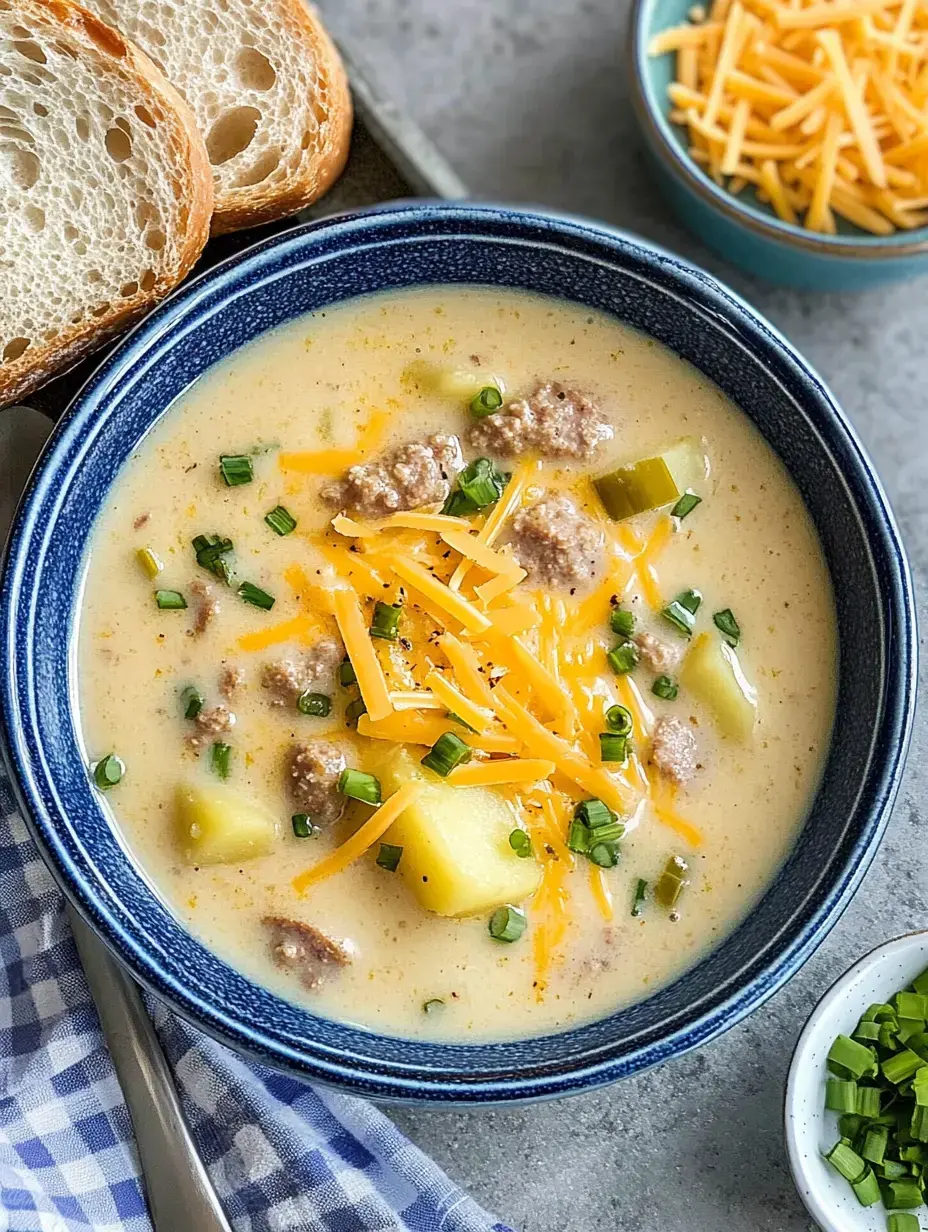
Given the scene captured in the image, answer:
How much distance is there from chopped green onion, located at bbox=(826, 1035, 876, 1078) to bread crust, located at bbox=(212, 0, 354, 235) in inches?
76.6

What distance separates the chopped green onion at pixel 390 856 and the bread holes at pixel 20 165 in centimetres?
143

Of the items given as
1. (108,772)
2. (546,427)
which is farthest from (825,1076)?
(108,772)

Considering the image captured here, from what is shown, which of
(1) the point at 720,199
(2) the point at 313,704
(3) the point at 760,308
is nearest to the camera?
(2) the point at 313,704

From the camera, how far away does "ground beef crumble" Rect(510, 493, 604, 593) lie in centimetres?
243

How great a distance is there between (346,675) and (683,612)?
63cm

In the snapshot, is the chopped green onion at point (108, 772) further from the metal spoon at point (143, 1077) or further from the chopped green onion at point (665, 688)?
the chopped green onion at point (665, 688)

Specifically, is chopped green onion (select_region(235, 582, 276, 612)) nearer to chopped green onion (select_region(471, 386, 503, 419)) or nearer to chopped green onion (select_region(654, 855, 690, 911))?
→ chopped green onion (select_region(471, 386, 503, 419))

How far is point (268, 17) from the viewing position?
265cm

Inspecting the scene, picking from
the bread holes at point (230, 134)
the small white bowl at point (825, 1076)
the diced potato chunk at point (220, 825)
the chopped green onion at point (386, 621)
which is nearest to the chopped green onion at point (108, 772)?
the diced potato chunk at point (220, 825)

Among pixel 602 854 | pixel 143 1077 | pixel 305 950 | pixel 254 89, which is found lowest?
pixel 143 1077

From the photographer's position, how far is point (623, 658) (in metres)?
2.42

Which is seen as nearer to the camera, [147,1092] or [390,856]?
[390,856]

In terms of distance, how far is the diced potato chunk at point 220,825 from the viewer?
2.40m

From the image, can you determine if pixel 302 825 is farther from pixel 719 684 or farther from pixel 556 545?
pixel 719 684
